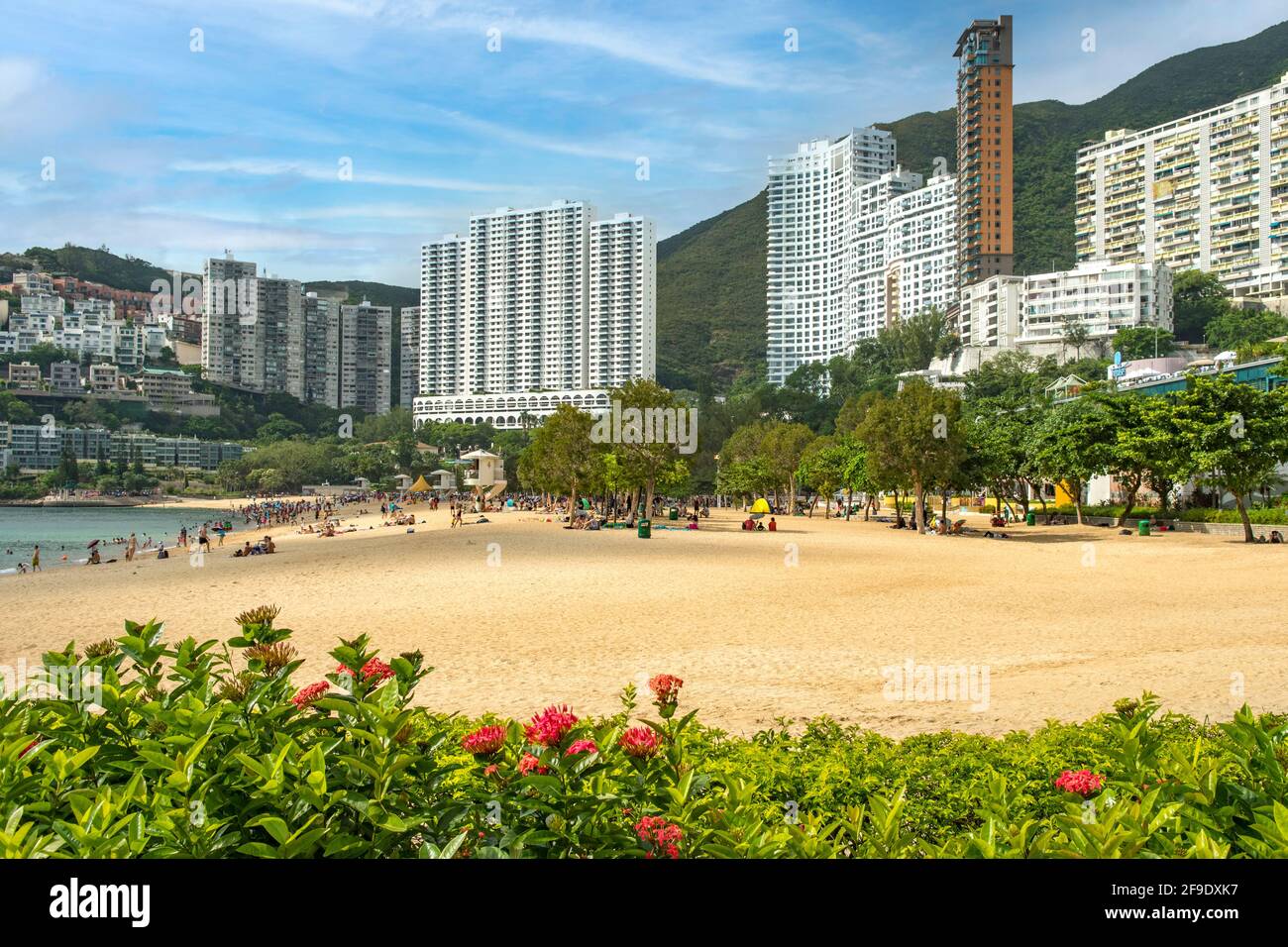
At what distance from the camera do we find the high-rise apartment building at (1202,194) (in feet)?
392

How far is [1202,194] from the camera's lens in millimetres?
130000

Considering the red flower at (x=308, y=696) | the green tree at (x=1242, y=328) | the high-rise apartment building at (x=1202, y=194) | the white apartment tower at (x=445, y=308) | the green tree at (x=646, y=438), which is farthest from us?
the white apartment tower at (x=445, y=308)

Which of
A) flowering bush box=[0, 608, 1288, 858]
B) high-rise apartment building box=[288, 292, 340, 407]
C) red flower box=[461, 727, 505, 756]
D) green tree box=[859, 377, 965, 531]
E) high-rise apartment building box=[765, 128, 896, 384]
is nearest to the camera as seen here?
flowering bush box=[0, 608, 1288, 858]

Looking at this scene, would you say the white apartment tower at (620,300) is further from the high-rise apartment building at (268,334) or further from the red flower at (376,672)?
the red flower at (376,672)

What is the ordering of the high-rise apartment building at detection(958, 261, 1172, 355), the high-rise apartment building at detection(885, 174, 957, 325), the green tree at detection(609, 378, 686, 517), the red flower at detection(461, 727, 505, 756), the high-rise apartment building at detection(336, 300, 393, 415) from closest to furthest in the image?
the red flower at detection(461, 727, 505, 756)
the green tree at detection(609, 378, 686, 517)
the high-rise apartment building at detection(958, 261, 1172, 355)
the high-rise apartment building at detection(885, 174, 957, 325)
the high-rise apartment building at detection(336, 300, 393, 415)

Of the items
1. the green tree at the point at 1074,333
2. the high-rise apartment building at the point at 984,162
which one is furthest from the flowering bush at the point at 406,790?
the high-rise apartment building at the point at 984,162

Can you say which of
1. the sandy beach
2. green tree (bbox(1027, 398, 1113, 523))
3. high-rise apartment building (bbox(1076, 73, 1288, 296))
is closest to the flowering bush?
the sandy beach

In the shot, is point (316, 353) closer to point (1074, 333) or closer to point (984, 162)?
point (984, 162)

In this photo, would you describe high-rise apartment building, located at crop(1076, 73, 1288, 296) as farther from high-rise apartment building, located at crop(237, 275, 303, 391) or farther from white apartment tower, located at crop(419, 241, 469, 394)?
high-rise apartment building, located at crop(237, 275, 303, 391)

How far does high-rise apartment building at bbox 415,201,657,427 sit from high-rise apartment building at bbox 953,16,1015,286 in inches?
2088

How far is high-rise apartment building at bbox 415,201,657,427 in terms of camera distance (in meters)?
161

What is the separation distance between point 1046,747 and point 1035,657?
714 centimetres

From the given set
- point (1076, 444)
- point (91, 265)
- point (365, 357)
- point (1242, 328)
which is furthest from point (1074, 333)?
point (91, 265)
